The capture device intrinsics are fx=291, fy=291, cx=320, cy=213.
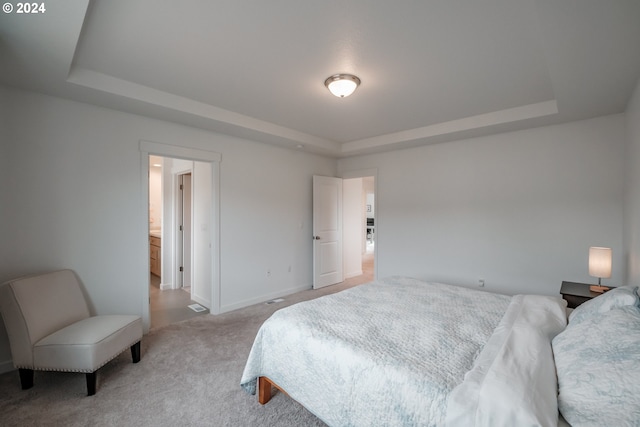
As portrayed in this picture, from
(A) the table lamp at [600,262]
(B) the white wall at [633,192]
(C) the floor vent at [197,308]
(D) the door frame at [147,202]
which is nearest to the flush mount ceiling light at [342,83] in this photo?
(D) the door frame at [147,202]

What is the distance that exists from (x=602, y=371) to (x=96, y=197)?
3.72 meters

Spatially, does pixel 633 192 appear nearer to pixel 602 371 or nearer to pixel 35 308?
pixel 602 371

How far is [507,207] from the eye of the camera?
3.67 metres

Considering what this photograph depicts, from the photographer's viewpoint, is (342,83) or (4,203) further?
(342,83)

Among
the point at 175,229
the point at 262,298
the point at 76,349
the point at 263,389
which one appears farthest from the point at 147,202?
the point at 263,389

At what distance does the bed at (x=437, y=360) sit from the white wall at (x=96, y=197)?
197 centimetres

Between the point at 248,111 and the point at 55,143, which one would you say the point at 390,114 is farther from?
the point at 55,143

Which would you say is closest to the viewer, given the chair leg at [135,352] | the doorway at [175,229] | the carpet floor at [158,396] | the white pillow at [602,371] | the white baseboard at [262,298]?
the white pillow at [602,371]

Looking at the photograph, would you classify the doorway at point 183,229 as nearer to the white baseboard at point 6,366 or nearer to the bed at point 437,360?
the white baseboard at point 6,366

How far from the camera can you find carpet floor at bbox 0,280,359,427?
6.08ft

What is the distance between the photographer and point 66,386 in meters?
2.17

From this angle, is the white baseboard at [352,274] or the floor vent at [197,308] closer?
the floor vent at [197,308]

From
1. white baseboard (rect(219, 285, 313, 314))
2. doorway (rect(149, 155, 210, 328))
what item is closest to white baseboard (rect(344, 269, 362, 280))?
white baseboard (rect(219, 285, 313, 314))

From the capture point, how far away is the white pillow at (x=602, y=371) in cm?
91
